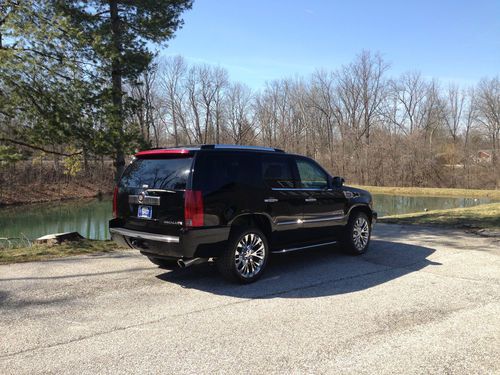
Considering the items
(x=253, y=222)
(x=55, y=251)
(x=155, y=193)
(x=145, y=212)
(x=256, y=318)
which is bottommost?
(x=256, y=318)

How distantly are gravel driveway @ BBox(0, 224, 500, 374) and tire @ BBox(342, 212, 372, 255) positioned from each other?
53 centimetres

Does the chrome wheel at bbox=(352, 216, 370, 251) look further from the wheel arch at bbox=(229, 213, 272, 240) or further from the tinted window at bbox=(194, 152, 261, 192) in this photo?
the tinted window at bbox=(194, 152, 261, 192)

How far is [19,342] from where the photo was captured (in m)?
4.00

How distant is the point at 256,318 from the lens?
4688 mm

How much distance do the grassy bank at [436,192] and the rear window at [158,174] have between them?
121ft

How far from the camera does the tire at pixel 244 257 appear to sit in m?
5.85

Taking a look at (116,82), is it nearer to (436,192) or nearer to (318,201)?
(318,201)

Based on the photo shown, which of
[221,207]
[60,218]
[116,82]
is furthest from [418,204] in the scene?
[221,207]

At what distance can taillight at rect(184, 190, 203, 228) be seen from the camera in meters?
5.43

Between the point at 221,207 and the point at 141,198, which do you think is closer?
the point at 221,207

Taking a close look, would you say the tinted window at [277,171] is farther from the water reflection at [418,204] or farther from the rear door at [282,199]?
the water reflection at [418,204]

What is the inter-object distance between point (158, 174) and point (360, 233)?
4196mm

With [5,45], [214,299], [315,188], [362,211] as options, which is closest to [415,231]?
[362,211]

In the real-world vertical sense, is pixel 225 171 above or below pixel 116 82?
below
